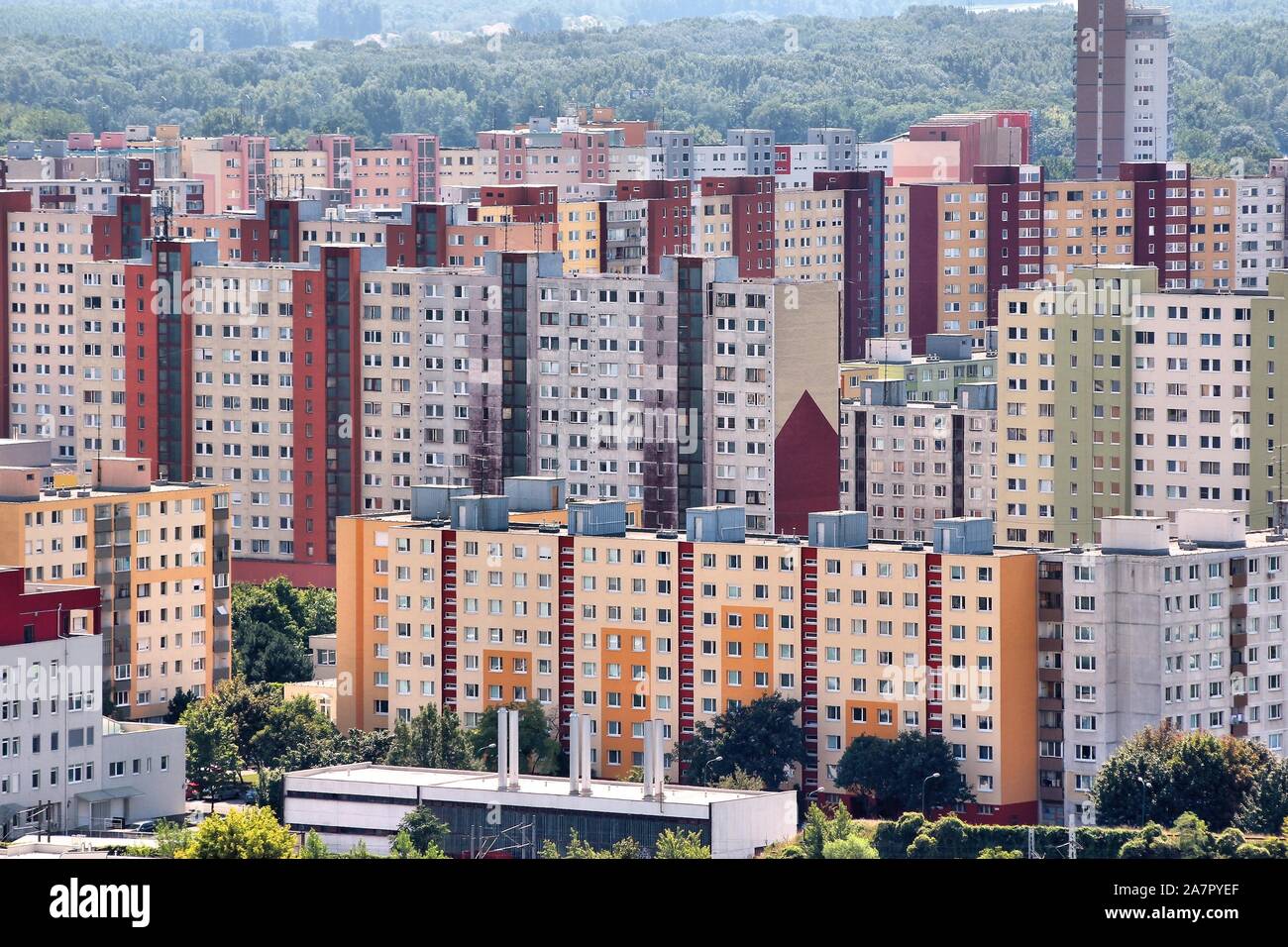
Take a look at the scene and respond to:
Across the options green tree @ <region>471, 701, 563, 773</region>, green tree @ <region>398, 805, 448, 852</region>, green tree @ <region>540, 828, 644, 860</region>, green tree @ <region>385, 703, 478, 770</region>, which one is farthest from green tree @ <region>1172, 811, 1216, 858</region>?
green tree @ <region>385, 703, 478, 770</region>

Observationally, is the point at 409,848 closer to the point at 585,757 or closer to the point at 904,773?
the point at 585,757

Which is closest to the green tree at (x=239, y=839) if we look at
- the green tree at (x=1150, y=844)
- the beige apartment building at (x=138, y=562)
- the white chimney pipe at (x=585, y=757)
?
the white chimney pipe at (x=585, y=757)

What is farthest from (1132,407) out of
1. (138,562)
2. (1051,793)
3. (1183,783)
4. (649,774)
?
(649,774)

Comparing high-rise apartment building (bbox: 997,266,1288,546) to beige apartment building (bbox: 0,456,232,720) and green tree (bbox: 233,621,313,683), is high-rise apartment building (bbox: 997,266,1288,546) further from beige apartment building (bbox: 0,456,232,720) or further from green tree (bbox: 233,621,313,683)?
beige apartment building (bbox: 0,456,232,720)

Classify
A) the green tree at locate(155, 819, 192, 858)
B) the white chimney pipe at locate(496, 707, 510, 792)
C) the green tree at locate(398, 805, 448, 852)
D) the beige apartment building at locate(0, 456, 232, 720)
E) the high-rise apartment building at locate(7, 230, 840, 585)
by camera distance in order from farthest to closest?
the high-rise apartment building at locate(7, 230, 840, 585) < the beige apartment building at locate(0, 456, 232, 720) < the white chimney pipe at locate(496, 707, 510, 792) < the green tree at locate(398, 805, 448, 852) < the green tree at locate(155, 819, 192, 858)

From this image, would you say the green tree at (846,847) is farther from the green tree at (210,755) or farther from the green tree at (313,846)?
the green tree at (210,755)
